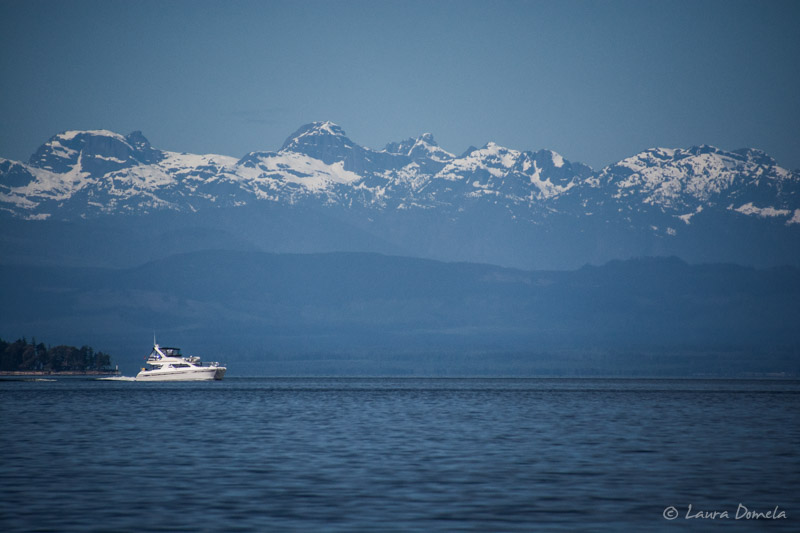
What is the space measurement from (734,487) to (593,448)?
59.7 ft

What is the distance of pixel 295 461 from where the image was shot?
56438mm

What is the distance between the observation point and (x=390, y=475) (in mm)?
50469

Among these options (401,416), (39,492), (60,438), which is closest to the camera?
(39,492)

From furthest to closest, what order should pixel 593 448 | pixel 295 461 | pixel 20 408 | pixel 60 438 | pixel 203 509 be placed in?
pixel 20 408 → pixel 60 438 → pixel 593 448 → pixel 295 461 → pixel 203 509

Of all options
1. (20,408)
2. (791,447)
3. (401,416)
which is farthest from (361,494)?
(20,408)

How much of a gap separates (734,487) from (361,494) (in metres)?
17.3

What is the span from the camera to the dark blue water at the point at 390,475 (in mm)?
38344

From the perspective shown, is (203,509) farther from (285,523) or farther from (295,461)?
(295,461)

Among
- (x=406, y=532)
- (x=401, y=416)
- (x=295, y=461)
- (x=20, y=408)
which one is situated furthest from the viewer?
(x=20, y=408)

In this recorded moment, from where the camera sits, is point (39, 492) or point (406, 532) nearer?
point (406, 532)

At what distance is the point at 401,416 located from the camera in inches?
4011

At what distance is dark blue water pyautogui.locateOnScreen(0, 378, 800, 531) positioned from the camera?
126 ft

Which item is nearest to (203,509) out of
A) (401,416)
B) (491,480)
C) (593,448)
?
(491,480)

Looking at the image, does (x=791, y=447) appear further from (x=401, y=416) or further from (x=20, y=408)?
(x=20, y=408)
